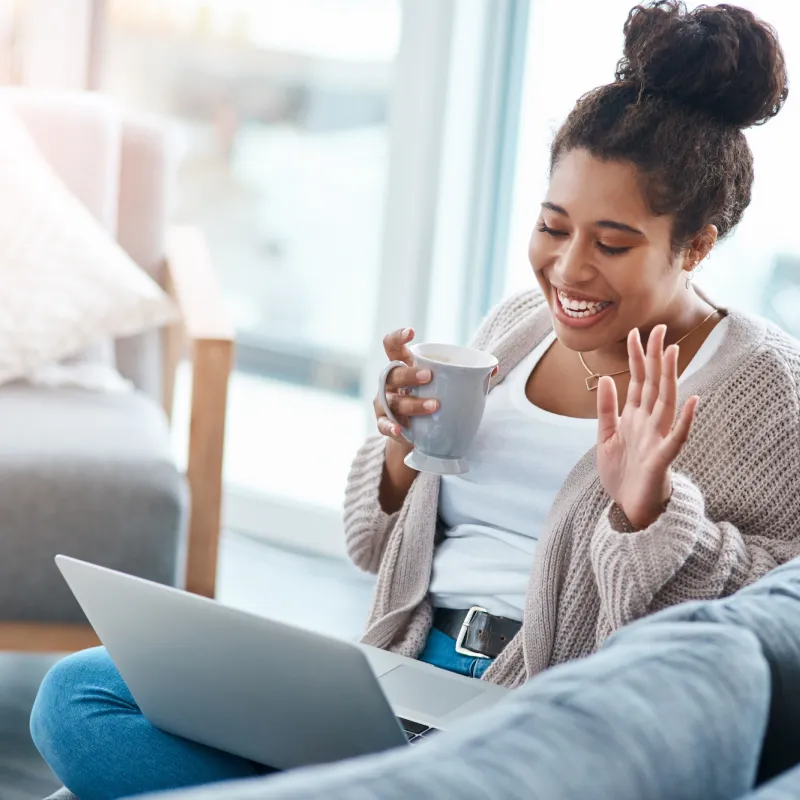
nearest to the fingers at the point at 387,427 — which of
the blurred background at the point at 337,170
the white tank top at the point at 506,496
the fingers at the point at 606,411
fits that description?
the white tank top at the point at 506,496

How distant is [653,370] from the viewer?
3.64 feet

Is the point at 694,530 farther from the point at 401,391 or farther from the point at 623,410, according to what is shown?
the point at 401,391

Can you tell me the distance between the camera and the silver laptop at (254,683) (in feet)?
2.83

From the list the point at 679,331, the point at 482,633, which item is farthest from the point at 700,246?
the point at 482,633

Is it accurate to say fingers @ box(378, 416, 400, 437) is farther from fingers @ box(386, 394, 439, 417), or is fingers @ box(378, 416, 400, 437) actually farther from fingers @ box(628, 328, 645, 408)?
fingers @ box(628, 328, 645, 408)

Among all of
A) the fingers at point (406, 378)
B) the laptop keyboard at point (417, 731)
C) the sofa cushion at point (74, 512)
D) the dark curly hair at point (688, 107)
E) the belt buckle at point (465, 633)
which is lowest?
the sofa cushion at point (74, 512)

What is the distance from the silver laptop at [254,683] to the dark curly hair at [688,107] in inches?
22.3

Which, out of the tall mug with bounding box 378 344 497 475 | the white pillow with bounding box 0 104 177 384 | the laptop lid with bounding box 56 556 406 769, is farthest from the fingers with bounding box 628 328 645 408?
the white pillow with bounding box 0 104 177 384

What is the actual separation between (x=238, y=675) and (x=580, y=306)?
586 millimetres

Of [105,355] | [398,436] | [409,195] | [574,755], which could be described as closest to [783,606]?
[574,755]

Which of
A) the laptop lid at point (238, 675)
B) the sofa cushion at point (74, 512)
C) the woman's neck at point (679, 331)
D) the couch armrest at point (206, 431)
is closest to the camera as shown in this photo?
the laptop lid at point (238, 675)

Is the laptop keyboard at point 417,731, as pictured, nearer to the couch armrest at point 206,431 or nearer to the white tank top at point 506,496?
the white tank top at point 506,496

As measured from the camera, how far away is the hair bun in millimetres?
1276

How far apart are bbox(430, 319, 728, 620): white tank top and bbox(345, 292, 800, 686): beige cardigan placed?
3 centimetres
